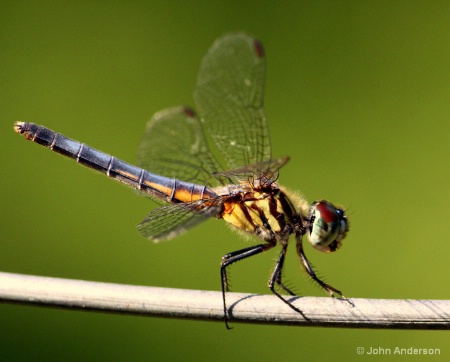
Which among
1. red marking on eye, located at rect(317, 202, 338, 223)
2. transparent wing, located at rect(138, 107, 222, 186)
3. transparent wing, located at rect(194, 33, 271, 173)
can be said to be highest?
transparent wing, located at rect(194, 33, 271, 173)

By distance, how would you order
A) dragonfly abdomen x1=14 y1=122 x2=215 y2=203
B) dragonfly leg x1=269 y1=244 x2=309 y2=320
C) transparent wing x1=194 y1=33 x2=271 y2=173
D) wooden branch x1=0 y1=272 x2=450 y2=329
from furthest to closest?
transparent wing x1=194 y1=33 x2=271 y2=173, dragonfly abdomen x1=14 y1=122 x2=215 y2=203, dragonfly leg x1=269 y1=244 x2=309 y2=320, wooden branch x1=0 y1=272 x2=450 y2=329

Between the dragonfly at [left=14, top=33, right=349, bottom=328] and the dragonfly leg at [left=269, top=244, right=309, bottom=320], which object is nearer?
the dragonfly leg at [left=269, top=244, right=309, bottom=320]

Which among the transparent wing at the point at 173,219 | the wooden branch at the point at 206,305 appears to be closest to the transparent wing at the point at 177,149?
the transparent wing at the point at 173,219

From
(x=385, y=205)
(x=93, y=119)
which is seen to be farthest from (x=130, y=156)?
(x=385, y=205)

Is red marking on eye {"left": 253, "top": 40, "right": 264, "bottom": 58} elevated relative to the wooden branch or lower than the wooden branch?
elevated

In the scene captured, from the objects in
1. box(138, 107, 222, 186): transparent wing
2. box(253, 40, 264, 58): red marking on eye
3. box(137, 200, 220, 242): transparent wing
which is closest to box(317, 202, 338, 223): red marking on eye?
box(137, 200, 220, 242): transparent wing
